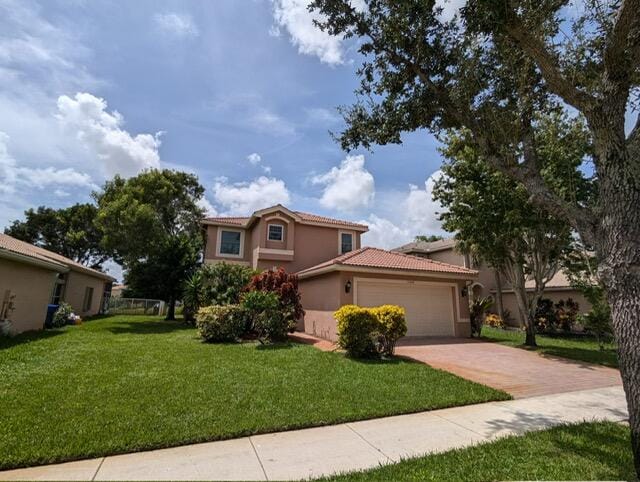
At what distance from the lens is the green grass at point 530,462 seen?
12.2ft

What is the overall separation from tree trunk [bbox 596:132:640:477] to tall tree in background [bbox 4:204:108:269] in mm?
41497

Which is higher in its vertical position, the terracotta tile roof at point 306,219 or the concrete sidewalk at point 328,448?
the terracotta tile roof at point 306,219

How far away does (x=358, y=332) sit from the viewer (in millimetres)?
10008

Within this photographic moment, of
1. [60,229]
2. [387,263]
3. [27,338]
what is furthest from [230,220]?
[60,229]

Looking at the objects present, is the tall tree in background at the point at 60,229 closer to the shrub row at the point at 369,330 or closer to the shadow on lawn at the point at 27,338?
the shadow on lawn at the point at 27,338

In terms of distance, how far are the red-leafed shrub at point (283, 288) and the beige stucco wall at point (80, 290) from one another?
42.6 ft

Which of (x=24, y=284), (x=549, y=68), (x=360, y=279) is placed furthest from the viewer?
(x=360, y=279)

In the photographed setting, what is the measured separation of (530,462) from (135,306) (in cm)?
3246

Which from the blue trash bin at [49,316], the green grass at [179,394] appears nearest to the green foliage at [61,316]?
the blue trash bin at [49,316]

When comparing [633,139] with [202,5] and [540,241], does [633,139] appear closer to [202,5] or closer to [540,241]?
[202,5]

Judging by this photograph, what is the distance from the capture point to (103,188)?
87.2 feet

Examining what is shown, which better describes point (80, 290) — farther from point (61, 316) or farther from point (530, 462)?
point (530, 462)

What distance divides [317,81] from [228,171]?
898cm

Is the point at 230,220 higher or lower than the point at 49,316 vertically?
higher
